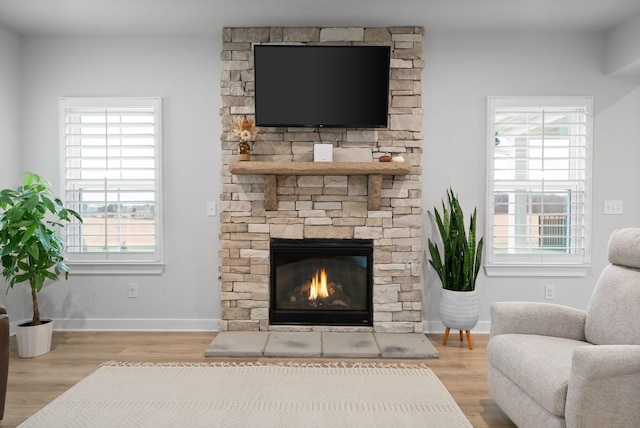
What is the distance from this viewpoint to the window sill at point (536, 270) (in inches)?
163

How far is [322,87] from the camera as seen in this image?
3855 millimetres

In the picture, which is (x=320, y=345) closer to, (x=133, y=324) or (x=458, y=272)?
(x=458, y=272)

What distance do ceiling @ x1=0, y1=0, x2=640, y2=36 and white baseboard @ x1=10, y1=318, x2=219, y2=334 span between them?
2.56m

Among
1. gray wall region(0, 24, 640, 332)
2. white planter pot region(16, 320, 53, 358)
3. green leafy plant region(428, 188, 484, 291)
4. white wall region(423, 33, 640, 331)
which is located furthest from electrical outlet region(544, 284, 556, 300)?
white planter pot region(16, 320, 53, 358)

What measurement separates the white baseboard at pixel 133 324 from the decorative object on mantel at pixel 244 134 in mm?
1533

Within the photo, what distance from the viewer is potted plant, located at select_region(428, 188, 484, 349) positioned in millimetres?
3709

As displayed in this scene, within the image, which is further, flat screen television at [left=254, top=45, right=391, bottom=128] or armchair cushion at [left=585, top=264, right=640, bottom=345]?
flat screen television at [left=254, top=45, right=391, bottom=128]

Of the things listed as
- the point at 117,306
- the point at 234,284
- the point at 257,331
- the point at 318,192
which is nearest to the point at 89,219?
the point at 117,306

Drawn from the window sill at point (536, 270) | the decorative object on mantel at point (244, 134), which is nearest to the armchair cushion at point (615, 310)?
the window sill at point (536, 270)

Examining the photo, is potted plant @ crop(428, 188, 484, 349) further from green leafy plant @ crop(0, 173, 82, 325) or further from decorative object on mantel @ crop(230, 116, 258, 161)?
green leafy plant @ crop(0, 173, 82, 325)

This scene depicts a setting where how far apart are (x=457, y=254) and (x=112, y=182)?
3.05 meters

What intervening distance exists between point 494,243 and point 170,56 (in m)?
3.34

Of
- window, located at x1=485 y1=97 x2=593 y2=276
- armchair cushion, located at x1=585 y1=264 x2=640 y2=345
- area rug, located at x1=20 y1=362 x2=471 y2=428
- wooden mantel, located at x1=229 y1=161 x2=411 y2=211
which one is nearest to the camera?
armchair cushion, located at x1=585 y1=264 x2=640 y2=345

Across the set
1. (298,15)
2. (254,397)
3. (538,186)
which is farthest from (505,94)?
(254,397)
